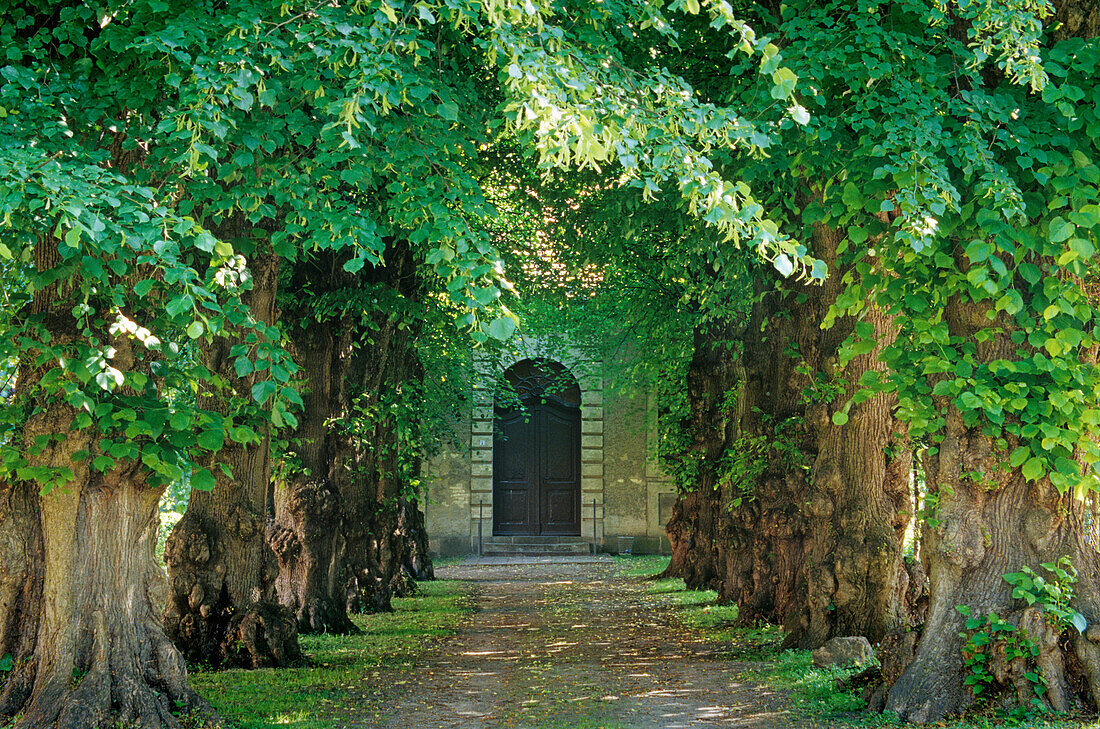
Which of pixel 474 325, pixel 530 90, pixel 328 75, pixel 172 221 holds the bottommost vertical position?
pixel 474 325

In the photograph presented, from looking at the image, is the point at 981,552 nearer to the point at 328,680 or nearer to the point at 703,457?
the point at 328,680

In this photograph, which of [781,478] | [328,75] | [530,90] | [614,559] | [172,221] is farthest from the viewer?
[614,559]

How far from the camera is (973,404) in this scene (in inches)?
247

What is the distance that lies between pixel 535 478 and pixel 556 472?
1.95 feet

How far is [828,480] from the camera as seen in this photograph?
9.66m

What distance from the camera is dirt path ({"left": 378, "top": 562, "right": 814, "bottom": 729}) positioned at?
7465 mm

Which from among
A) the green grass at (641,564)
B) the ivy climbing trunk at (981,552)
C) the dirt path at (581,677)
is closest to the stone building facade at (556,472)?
the green grass at (641,564)

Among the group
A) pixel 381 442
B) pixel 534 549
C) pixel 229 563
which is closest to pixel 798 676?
pixel 229 563

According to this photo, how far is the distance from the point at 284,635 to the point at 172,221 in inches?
230

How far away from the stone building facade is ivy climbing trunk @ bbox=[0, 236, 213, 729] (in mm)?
18179

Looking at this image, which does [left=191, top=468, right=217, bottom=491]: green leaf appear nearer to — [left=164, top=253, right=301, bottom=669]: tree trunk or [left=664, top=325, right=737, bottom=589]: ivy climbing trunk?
[left=164, top=253, right=301, bottom=669]: tree trunk

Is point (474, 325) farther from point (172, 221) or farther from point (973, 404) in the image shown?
point (973, 404)

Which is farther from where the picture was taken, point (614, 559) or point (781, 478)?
point (614, 559)

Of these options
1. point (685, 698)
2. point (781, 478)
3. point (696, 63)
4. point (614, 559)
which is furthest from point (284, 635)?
point (614, 559)
